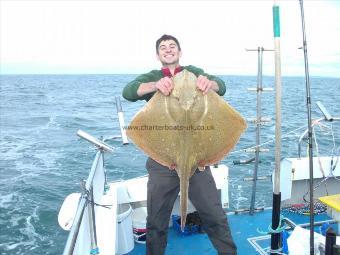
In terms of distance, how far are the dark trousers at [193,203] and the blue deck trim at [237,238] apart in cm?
146

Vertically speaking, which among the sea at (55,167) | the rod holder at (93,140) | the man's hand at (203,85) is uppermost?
the man's hand at (203,85)

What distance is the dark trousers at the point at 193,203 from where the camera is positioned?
11.5ft

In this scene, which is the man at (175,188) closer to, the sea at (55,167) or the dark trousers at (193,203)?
the dark trousers at (193,203)

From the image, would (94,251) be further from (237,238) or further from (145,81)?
(237,238)

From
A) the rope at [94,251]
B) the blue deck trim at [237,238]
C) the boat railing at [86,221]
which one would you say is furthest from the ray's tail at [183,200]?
the blue deck trim at [237,238]

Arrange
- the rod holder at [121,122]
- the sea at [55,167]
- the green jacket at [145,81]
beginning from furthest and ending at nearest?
Result: the sea at [55,167] → the rod holder at [121,122] → the green jacket at [145,81]

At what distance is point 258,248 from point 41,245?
221 inches

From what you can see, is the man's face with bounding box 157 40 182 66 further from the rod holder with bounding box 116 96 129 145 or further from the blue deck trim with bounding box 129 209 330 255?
the blue deck trim with bounding box 129 209 330 255

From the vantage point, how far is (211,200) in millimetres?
3498

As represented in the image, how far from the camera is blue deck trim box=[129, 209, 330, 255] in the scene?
4.99m

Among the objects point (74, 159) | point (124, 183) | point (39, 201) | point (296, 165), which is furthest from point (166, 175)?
point (74, 159)

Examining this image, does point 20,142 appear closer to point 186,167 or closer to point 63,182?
point 63,182

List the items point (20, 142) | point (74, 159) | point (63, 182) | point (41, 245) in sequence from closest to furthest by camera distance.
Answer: point (41, 245)
point (63, 182)
point (74, 159)
point (20, 142)

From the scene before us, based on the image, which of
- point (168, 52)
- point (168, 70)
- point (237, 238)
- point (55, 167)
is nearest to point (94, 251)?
point (168, 70)
